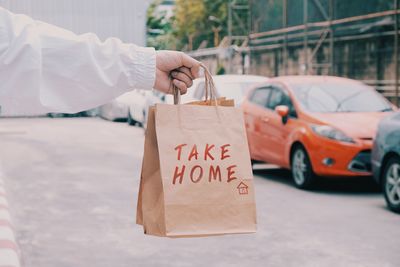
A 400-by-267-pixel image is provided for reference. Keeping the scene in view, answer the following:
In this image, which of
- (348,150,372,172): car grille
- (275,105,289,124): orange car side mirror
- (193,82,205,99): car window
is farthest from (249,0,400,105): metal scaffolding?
(348,150,372,172): car grille

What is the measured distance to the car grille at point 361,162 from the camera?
1077cm

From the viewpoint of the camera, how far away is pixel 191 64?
10.2 feet

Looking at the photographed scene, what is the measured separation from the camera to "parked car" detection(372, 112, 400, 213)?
9203mm

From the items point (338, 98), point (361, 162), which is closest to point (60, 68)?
point (361, 162)

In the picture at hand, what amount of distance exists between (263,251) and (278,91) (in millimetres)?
5870

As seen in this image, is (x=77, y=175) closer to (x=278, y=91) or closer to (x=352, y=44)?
→ (x=278, y=91)

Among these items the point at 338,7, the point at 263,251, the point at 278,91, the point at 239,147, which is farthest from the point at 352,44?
the point at 239,147

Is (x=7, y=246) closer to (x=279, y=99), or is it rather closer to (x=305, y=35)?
(x=279, y=99)

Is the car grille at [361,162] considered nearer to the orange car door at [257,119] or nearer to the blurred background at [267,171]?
the blurred background at [267,171]

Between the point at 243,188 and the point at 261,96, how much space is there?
10.1 m

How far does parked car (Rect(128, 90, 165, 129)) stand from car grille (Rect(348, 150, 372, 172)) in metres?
11.5

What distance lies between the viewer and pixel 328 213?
927 centimetres

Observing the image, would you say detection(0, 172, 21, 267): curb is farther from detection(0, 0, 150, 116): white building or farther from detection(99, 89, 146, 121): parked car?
detection(99, 89, 146, 121): parked car

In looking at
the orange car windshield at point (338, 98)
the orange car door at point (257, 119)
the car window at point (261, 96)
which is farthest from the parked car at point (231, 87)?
the orange car windshield at point (338, 98)
